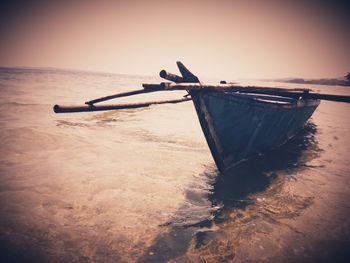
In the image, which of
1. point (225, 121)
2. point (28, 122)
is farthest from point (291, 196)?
point (28, 122)

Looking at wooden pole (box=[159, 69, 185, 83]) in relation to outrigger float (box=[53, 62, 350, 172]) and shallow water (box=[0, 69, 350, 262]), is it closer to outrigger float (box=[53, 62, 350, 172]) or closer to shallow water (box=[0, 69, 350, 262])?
outrigger float (box=[53, 62, 350, 172])

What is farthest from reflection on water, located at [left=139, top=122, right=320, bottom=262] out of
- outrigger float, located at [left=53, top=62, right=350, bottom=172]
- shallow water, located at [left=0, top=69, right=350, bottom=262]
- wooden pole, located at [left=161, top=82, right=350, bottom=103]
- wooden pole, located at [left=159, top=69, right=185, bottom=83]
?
wooden pole, located at [left=159, top=69, right=185, bottom=83]

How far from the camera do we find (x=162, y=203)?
12.8 feet

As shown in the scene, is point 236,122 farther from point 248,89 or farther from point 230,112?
point 248,89

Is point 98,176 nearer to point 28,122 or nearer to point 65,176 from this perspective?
point 65,176

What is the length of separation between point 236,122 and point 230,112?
0.33m

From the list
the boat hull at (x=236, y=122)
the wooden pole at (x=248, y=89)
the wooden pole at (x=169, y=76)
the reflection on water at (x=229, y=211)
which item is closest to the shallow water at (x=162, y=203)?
the reflection on water at (x=229, y=211)

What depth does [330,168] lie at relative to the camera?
5.64 meters

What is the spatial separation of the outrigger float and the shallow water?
59 cm

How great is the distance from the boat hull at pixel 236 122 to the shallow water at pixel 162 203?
533 mm

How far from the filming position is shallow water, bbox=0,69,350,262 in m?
2.81

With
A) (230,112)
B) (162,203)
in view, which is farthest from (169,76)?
(162,203)

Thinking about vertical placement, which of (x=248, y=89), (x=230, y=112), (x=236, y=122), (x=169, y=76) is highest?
(x=169, y=76)

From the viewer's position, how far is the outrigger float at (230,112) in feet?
11.6
